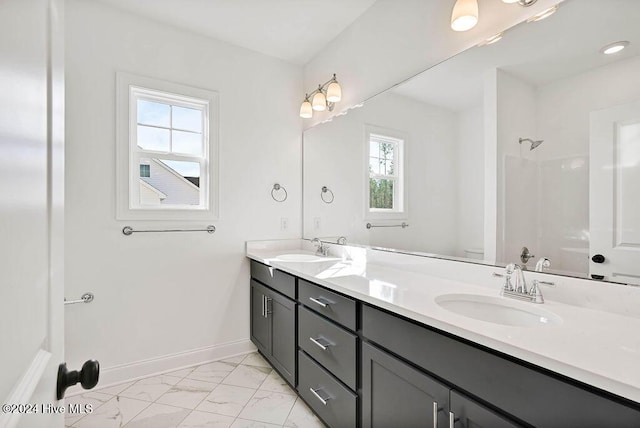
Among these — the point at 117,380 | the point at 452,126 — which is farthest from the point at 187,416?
the point at 452,126

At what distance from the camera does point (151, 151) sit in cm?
236

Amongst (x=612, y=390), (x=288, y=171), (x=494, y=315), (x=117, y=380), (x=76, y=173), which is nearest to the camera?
(x=612, y=390)

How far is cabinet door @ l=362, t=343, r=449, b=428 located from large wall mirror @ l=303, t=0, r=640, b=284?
69cm

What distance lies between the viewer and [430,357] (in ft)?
3.45

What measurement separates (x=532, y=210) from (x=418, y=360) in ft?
2.58

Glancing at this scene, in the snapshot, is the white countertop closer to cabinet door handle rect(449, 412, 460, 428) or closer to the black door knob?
cabinet door handle rect(449, 412, 460, 428)

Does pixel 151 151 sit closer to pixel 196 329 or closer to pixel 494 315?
pixel 196 329

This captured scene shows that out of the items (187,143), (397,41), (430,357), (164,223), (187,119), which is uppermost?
(397,41)

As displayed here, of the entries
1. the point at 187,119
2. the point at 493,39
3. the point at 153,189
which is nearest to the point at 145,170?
the point at 153,189

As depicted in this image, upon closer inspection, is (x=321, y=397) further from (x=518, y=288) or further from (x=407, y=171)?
(x=407, y=171)

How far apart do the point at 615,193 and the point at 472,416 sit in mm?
900

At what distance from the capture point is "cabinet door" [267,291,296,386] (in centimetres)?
196

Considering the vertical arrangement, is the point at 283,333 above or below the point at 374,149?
below

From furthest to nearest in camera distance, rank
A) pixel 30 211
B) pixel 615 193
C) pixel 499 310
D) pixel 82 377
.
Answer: pixel 499 310, pixel 615 193, pixel 82 377, pixel 30 211
